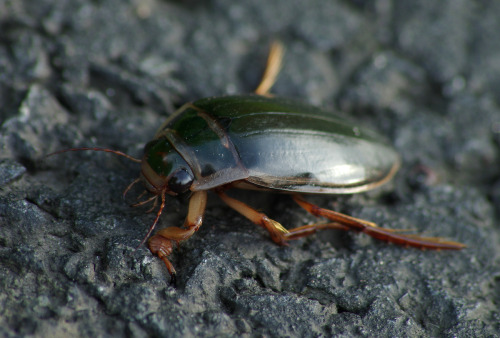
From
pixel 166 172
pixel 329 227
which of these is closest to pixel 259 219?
pixel 329 227

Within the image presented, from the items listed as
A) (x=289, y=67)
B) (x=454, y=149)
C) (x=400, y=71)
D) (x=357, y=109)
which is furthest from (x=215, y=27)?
(x=454, y=149)

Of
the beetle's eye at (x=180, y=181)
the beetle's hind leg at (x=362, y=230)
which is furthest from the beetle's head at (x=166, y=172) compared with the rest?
the beetle's hind leg at (x=362, y=230)

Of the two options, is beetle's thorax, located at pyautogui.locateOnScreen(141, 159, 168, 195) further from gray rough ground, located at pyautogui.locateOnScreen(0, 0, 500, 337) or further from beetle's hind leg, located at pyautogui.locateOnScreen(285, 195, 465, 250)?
beetle's hind leg, located at pyautogui.locateOnScreen(285, 195, 465, 250)

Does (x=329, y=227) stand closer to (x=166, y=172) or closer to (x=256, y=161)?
(x=256, y=161)

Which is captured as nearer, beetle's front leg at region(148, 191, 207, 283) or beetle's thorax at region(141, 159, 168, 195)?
beetle's front leg at region(148, 191, 207, 283)

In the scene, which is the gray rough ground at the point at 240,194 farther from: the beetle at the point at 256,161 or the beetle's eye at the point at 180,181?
the beetle's eye at the point at 180,181

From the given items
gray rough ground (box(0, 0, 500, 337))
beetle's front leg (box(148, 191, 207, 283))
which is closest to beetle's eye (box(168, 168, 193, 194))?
beetle's front leg (box(148, 191, 207, 283))

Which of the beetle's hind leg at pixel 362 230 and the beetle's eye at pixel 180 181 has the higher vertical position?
the beetle's eye at pixel 180 181

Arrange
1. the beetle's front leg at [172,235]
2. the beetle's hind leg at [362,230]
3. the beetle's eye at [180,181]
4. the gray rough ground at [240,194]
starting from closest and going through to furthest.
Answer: the gray rough ground at [240,194] → the beetle's front leg at [172,235] → the beetle's eye at [180,181] → the beetle's hind leg at [362,230]
